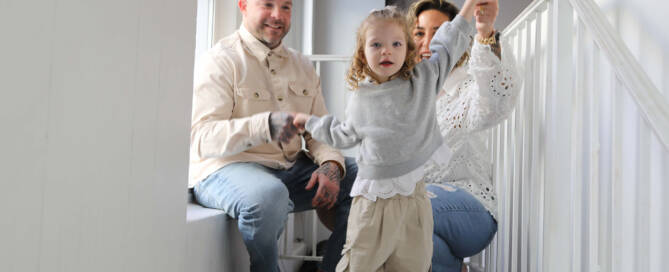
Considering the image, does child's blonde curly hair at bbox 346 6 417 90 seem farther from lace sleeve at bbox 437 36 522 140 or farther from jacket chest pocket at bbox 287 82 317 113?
jacket chest pocket at bbox 287 82 317 113

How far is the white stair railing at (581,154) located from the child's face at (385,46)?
35 cm

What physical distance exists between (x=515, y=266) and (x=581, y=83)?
2.09 feet

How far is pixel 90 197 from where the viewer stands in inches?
29.9

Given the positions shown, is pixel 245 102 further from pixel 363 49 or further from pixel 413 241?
pixel 413 241

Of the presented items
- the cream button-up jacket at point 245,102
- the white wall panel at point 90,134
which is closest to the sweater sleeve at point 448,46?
the cream button-up jacket at point 245,102

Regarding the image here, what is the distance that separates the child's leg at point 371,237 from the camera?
1.14 m

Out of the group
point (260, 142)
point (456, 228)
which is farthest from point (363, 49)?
point (456, 228)

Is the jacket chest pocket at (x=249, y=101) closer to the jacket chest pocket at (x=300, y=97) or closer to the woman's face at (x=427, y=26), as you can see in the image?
the jacket chest pocket at (x=300, y=97)

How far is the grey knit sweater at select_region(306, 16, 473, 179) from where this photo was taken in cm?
115

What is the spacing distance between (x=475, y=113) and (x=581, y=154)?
0.45m

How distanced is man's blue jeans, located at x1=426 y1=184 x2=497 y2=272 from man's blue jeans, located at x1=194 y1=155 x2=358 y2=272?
295 mm

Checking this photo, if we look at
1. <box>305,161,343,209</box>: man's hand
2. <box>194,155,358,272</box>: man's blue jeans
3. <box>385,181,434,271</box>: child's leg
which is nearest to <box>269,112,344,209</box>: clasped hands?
<box>305,161,343,209</box>: man's hand

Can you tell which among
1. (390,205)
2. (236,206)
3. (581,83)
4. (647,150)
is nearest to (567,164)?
(581,83)

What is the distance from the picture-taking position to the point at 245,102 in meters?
1.62
